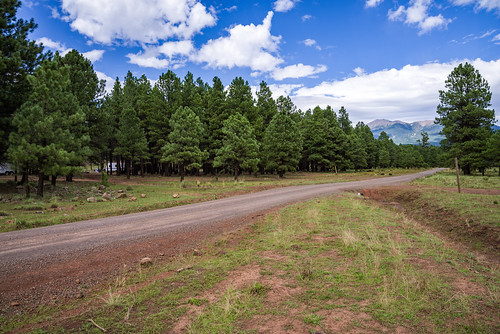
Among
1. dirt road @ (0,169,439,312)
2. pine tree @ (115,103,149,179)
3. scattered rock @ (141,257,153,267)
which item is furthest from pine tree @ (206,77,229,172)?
scattered rock @ (141,257,153,267)

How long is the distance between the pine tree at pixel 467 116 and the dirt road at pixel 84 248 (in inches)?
1711

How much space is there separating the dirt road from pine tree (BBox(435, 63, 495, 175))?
143 feet

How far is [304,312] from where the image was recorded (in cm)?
397

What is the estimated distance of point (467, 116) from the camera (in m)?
39.6

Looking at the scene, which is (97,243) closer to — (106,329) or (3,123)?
(106,329)

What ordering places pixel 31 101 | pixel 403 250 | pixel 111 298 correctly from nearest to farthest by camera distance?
pixel 111 298, pixel 403 250, pixel 31 101

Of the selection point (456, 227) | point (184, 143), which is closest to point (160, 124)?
point (184, 143)

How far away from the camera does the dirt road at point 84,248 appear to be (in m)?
5.16

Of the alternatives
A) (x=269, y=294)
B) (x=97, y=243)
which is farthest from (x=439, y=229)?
(x=97, y=243)

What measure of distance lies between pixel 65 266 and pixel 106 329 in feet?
11.2

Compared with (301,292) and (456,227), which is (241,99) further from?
(301,292)

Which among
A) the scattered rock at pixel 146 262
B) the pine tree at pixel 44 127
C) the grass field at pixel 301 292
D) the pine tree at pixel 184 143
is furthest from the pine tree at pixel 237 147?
the scattered rock at pixel 146 262

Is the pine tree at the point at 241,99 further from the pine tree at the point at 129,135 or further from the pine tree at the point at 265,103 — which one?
the pine tree at the point at 129,135

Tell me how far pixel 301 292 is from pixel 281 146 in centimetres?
3589
